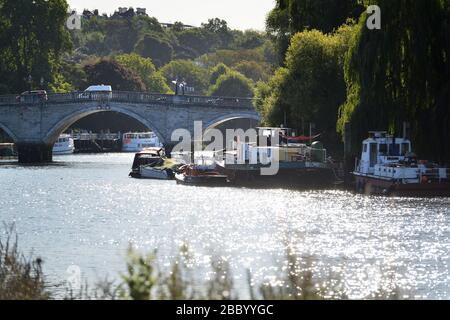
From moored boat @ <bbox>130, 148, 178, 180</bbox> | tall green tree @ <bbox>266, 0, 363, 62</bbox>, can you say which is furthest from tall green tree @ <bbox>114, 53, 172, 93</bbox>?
tall green tree @ <bbox>266, 0, 363, 62</bbox>

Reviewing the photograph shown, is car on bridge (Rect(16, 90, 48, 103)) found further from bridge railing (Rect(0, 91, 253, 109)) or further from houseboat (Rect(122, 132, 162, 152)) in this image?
houseboat (Rect(122, 132, 162, 152))

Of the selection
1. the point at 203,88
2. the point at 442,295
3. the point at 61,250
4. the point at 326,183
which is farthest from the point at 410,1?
the point at 203,88

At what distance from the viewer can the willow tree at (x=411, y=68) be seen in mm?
55406

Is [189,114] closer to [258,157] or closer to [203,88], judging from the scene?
[258,157]

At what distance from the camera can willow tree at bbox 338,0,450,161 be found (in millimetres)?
55406

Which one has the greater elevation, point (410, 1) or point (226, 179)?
point (410, 1)

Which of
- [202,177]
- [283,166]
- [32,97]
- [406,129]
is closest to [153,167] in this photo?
[202,177]

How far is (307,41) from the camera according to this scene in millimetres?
70625

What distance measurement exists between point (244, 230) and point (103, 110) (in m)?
59.9

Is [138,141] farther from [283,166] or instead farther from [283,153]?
[283,166]

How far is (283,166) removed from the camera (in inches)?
2638

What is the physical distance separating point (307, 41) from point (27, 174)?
66.8 ft
